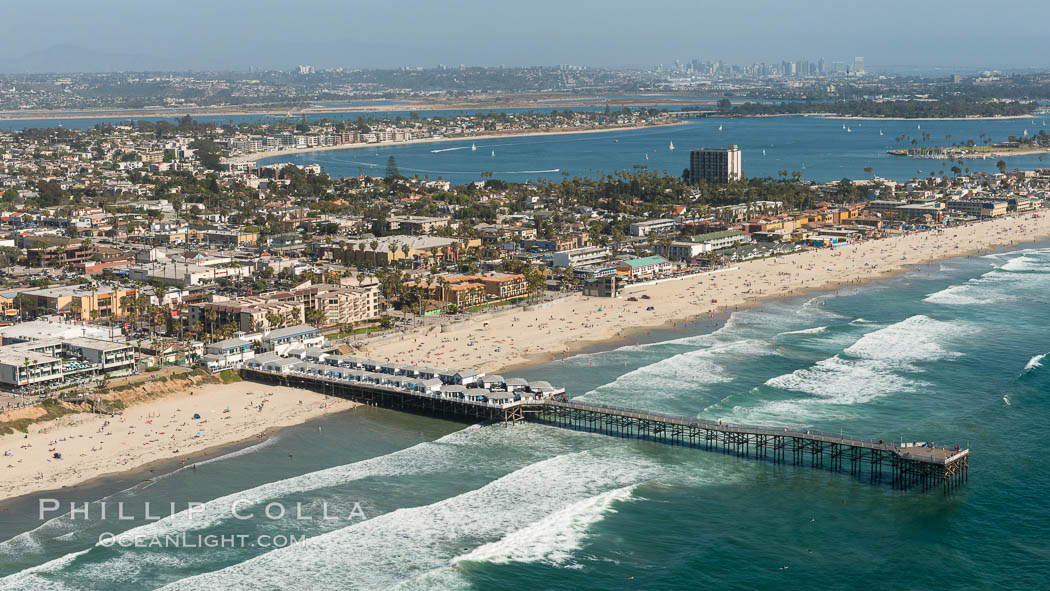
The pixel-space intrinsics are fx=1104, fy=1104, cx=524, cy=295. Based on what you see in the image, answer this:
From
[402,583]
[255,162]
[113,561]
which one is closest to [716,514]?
[402,583]

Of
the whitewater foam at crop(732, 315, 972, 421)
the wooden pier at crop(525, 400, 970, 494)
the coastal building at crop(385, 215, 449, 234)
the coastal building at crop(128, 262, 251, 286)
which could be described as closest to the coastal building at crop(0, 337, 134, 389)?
the wooden pier at crop(525, 400, 970, 494)

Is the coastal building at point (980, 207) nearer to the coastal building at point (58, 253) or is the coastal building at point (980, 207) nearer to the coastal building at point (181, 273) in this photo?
the coastal building at point (181, 273)

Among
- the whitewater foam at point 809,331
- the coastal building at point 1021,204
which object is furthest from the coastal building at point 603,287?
the coastal building at point 1021,204

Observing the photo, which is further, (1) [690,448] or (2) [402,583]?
(1) [690,448]

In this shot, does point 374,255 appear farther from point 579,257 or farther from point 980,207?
point 980,207

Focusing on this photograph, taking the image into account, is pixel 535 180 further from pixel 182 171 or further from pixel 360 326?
pixel 360 326
